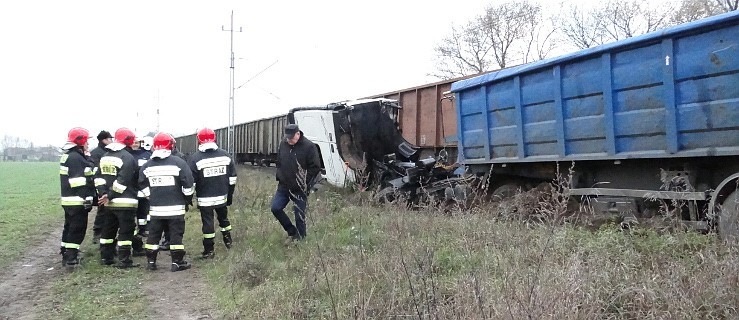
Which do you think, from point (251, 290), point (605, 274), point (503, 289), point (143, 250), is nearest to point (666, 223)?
point (605, 274)

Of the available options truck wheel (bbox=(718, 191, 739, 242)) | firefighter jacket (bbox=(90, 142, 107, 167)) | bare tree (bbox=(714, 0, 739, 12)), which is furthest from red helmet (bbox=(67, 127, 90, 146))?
bare tree (bbox=(714, 0, 739, 12))

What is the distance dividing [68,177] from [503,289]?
212 inches

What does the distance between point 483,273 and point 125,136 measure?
530cm

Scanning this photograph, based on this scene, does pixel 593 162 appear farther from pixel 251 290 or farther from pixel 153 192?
pixel 153 192

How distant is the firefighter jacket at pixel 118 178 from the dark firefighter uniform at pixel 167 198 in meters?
0.27

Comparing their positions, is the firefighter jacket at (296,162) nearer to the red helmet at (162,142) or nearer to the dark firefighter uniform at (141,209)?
the red helmet at (162,142)

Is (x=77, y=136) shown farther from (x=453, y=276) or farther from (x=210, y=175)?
(x=453, y=276)

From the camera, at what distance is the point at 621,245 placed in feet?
15.6

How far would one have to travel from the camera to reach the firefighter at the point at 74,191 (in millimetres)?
6695

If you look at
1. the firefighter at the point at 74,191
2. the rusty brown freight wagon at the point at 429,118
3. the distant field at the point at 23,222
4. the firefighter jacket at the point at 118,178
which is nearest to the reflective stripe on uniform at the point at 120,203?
the firefighter jacket at the point at 118,178

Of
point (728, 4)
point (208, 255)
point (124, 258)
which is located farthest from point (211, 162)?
point (728, 4)

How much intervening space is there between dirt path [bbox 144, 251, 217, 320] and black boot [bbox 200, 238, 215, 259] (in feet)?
0.62

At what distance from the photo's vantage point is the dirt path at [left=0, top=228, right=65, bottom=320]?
5.02 meters

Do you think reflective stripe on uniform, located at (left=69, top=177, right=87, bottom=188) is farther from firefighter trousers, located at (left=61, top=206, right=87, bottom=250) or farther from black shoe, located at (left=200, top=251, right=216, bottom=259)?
black shoe, located at (left=200, top=251, right=216, bottom=259)
